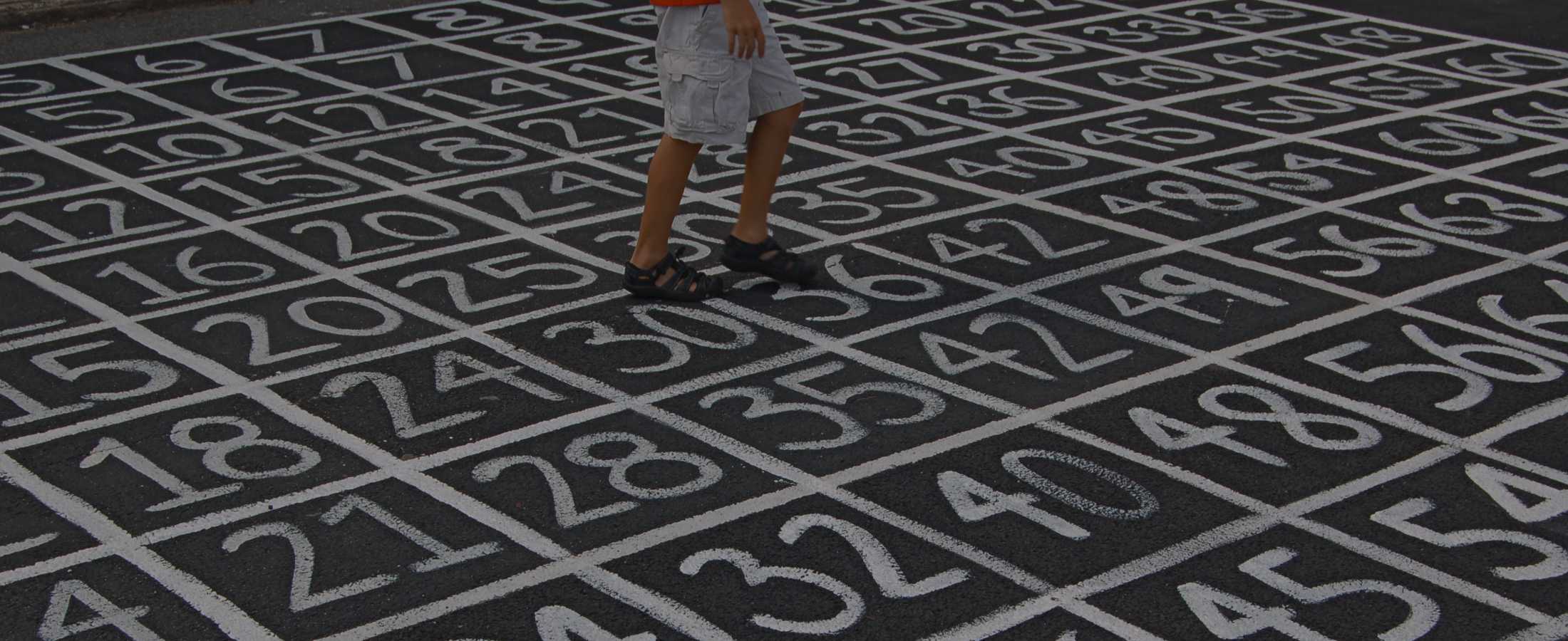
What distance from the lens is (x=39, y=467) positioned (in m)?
4.75

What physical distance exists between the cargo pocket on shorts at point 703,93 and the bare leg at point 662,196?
0.13m

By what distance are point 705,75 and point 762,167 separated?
452mm

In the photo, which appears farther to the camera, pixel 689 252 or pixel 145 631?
pixel 689 252

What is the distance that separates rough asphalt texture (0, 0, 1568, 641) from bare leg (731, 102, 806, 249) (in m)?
0.22

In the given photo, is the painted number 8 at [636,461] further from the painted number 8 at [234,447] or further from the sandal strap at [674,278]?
the sandal strap at [674,278]

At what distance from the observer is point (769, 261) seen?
607 centimetres

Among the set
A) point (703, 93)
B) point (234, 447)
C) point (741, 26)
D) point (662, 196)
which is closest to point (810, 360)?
point (662, 196)

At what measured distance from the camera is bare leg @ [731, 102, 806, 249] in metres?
5.91

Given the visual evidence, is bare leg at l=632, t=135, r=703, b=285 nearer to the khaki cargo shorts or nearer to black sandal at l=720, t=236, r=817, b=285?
the khaki cargo shorts

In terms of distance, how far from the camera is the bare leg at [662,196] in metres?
5.83

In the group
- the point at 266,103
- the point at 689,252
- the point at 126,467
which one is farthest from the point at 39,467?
the point at 266,103

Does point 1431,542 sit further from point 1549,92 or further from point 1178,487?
point 1549,92

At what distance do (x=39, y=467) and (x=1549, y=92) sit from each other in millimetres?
6992

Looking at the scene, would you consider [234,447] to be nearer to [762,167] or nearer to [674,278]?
[674,278]
